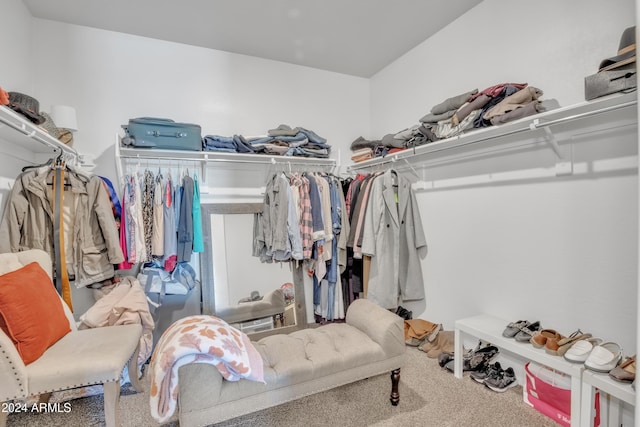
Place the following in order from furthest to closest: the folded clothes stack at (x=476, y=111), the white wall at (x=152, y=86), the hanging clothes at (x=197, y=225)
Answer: the hanging clothes at (x=197, y=225), the white wall at (x=152, y=86), the folded clothes stack at (x=476, y=111)

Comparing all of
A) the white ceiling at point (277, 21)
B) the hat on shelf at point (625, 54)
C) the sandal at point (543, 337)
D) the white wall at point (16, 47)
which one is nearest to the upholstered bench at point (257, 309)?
the sandal at point (543, 337)

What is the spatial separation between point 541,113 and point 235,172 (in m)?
2.36

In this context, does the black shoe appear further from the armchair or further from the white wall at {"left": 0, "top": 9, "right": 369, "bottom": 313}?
the white wall at {"left": 0, "top": 9, "right": 369, "bottom": 313}

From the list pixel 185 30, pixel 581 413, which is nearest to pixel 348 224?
pixel 581 413

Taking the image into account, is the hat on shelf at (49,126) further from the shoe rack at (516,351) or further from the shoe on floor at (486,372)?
the shoe on floor at (486,372)

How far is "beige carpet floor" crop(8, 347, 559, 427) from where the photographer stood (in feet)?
5.59

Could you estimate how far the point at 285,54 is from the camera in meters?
3.01

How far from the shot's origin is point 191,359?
130 centimetres

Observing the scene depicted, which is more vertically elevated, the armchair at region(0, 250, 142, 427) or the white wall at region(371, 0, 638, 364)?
the white wall at region(371, 0, 638, 364)

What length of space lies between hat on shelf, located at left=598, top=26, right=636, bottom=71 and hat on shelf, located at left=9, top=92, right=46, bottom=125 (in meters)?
2.89

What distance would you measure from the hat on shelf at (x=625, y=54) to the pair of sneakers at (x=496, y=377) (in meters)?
1.82

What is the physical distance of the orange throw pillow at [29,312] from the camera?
1.35 meters

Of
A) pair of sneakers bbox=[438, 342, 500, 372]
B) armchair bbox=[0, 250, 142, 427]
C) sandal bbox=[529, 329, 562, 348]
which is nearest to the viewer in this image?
armchair bbox=[0, 250, 142, 427]

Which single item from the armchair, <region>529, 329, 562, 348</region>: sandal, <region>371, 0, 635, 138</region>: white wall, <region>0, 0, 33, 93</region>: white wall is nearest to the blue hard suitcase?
<region>0, 0, 33, 93</region>: white wall
